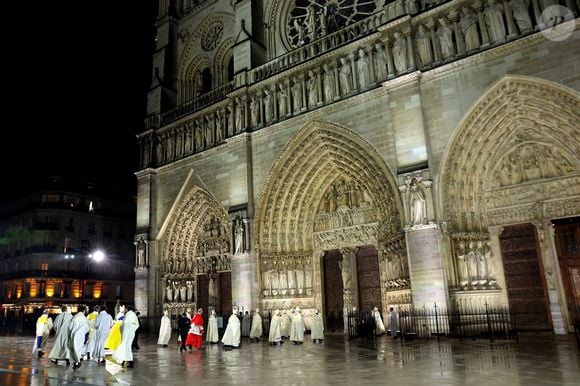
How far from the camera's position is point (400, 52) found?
13.4 metres

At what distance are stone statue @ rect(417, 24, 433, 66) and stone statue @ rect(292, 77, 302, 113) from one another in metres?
4.23

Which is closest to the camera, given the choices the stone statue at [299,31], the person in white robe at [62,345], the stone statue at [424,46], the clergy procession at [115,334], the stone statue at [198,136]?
the clergy procession at [115,334]

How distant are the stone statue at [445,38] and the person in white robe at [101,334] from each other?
10.8m

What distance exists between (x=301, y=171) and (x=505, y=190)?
21.5 ft

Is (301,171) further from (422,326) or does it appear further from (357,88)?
(422,326)

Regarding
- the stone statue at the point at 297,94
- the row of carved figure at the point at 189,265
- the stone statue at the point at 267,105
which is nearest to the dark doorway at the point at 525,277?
the stone statue at the point at 297,94

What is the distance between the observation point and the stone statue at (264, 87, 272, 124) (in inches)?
649

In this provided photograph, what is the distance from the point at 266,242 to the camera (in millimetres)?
16234

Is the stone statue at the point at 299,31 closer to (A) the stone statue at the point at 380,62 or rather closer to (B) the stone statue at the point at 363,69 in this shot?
(B) the stone statue at the point at 363,69

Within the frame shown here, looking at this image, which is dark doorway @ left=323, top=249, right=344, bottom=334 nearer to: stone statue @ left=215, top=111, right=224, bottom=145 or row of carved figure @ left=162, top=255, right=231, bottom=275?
row of carved figure @ left=162, top=255, right=231, bottom=275

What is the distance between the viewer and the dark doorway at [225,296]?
18.3 metres

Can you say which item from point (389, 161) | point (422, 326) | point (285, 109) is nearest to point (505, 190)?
point (389, 161)

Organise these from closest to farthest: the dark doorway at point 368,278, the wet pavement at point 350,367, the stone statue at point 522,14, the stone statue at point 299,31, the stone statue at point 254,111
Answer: the wet pavement at point 350,367 → the stone statue at point 522,14 → the dark doorway at point 368,278 → the stone statue at point 254,111 → the stone statue at point 299,31

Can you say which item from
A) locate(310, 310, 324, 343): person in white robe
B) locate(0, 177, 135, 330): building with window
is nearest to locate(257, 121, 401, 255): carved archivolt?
locate(310, 310, 324, 343): person in white robe
